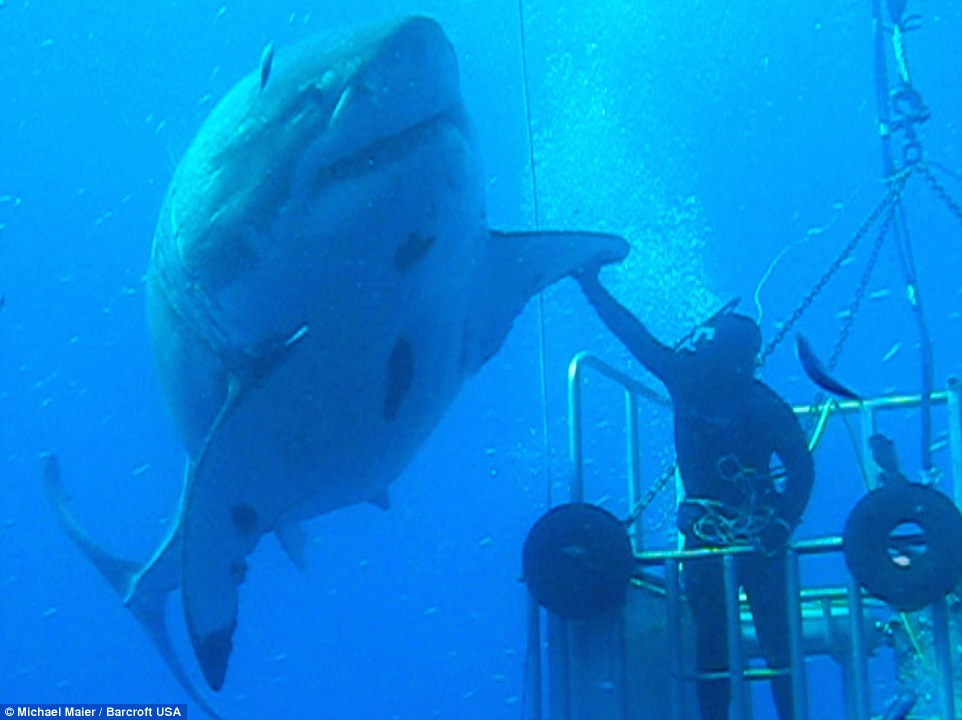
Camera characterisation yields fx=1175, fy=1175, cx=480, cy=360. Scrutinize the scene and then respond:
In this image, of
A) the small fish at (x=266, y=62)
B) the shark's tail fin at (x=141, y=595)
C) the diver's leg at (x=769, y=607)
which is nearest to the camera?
the small fish at (x=266, y=62)

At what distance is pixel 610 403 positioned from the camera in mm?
40094

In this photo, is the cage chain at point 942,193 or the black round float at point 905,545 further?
the cage chain at point 942,193

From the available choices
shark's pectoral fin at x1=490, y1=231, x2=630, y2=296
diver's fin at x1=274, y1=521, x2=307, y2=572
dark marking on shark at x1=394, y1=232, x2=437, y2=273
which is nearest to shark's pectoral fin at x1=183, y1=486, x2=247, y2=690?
diver's fin at x1=274, y1=521, x2=307, y2=572

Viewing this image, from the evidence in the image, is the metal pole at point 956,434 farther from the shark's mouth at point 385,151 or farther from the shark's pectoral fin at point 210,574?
the shark's pectoral fin at point 210,574

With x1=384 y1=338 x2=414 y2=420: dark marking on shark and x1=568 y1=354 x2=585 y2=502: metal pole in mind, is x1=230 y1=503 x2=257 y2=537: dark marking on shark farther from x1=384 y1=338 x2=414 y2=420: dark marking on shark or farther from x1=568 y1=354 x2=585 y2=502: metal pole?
x1=568 y1=354 x2=585 y2=502: metal pole

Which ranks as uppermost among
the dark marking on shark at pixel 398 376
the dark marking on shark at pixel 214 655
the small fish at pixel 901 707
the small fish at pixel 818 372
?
the dark marking on shark at pixel 398 376

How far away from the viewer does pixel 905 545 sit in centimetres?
430

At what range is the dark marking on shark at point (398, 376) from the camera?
4.21 meters

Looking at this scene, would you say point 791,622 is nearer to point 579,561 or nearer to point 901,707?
point 901,707

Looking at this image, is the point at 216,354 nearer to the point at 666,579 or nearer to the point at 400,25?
the point at 400,25

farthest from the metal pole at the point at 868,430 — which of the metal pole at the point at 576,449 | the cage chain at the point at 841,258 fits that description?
the metal pole at the point at 576,449

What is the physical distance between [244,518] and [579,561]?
1367mm

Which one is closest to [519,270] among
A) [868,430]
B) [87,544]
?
[868,430]

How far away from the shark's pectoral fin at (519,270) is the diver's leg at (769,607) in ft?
4.79
